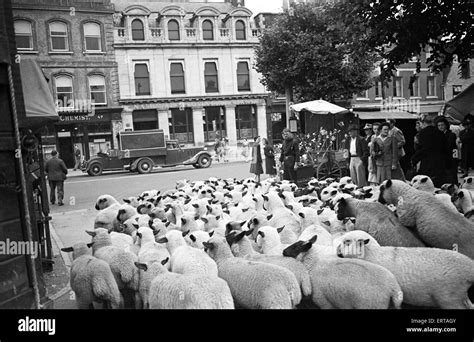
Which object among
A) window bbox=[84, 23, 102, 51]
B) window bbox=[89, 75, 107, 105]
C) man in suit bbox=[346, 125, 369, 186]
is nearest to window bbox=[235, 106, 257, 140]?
window bbox=[89, 75, 107, 105]

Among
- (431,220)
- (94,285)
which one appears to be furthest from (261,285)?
(431,220)

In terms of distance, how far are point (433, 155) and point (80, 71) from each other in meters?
2.88

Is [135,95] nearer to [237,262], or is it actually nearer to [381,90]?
[237,262]

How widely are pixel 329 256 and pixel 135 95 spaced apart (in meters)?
1.68

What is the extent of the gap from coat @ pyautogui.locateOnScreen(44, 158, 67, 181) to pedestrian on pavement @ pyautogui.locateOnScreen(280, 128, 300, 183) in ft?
6.36

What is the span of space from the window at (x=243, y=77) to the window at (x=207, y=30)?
0.31 meters

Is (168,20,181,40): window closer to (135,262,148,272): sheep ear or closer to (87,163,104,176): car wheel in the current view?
(87,163,104,176): car wheel

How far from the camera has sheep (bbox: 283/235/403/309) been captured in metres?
1.92

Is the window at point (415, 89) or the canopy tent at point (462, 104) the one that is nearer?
the window at point (415, 89)

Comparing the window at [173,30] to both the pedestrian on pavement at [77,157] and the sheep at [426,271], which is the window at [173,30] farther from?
the sheep at [426,271]

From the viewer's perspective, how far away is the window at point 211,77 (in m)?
3.04

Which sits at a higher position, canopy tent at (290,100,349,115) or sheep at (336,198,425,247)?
canopy tent at (290,100,349,115)

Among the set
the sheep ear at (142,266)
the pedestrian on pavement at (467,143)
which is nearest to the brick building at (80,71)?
the sheep ear at (142,266)
